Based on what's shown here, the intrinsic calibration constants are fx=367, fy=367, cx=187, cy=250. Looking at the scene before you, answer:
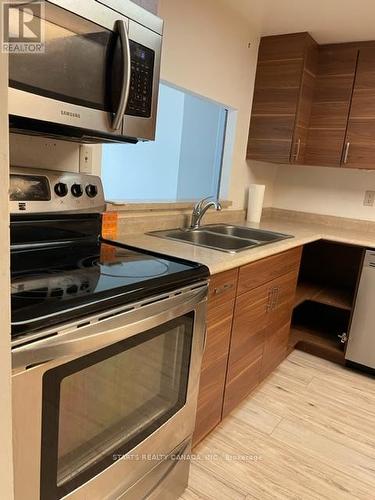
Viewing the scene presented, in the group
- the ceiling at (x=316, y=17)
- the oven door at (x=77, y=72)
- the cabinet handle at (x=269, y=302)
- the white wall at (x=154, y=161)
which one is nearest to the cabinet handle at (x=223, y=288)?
the cabinet handle at (x=269, y=302)

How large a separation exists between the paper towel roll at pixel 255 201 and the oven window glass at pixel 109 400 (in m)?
1.67

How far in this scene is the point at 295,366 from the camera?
2.49 m

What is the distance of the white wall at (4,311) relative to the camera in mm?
512

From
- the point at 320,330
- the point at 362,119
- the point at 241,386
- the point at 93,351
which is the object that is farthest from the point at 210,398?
the point at 362,119

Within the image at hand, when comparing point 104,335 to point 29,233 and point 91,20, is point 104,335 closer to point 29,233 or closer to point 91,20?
point 29,233

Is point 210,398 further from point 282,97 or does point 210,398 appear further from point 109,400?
point 282,97

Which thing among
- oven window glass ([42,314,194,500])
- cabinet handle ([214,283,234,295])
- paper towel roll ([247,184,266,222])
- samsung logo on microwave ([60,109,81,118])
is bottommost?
oven window glass ([42,314,194,500])

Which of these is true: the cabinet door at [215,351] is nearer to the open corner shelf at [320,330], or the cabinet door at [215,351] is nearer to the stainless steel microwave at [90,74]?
the stainless steel microwave at [90,74]

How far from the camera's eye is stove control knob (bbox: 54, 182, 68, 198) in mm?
1246

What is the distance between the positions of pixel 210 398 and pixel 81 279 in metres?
0.92

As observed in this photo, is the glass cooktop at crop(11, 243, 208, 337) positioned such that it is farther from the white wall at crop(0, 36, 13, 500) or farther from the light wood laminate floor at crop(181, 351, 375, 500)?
the light wood laminate floor at crop(181, 351, 375, 500)

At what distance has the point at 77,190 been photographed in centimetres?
132

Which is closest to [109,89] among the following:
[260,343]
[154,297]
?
[154,297]

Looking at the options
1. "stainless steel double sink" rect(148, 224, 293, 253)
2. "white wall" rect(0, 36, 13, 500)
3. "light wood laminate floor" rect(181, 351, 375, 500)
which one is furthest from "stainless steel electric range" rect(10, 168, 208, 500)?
"stainless steel double sink" rect(148, 224, 293, 253)
